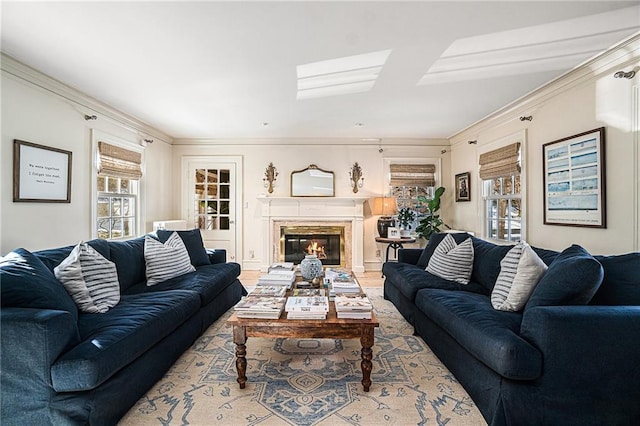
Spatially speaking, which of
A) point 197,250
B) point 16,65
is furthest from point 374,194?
point 16,65

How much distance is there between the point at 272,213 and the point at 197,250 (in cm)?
215

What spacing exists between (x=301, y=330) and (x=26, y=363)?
1.34m

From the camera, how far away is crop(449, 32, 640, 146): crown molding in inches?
98.1

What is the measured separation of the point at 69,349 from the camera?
5.01 feet

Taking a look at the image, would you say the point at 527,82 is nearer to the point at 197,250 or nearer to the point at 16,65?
the point at 197,250

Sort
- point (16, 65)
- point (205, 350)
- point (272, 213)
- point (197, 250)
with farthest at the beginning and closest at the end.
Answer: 1. point (272, 213)
2. point (197, 250)
3. point (16, 65)
4. point (205, 350)

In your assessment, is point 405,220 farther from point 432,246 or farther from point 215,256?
point 215,256

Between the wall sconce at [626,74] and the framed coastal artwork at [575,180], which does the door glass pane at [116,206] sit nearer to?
the framed coastal artwork at [575,180]

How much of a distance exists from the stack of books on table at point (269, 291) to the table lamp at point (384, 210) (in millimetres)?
3164

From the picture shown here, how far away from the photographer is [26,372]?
144 centimetres

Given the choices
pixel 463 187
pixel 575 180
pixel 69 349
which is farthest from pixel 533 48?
pixel 69 349

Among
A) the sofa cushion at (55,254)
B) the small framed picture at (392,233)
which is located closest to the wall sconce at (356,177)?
the small framed picture at (392,233)

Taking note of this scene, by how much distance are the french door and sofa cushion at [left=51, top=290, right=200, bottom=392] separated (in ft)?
10.8

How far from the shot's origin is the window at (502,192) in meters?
3.96
